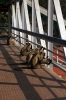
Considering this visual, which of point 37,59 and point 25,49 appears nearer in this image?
point 37,59

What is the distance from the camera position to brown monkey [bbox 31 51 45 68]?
263 inches

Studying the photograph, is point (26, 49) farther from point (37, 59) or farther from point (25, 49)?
point (37, 59)

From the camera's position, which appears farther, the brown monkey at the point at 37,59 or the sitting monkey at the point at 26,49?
the sitting monkey at the point at 26,49

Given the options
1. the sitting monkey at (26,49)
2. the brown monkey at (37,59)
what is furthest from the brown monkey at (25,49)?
the brown monkey at (37,59)

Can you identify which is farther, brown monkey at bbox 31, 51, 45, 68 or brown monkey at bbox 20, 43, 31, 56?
brown monkey at bbox 20, 43, 31, 56

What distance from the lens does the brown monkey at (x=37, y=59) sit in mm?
6680

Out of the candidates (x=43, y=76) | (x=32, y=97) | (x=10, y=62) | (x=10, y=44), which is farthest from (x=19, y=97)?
(x=10, y=44)

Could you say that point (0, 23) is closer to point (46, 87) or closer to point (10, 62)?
point (10, 62)

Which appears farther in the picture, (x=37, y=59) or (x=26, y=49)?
(x=26, y=49)

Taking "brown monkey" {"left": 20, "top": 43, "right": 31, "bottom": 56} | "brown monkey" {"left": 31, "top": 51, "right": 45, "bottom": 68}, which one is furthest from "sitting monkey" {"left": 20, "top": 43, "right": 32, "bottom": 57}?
"brown monkey" {"left": 31, "top": 51, "right": 45, "bottom": 68}

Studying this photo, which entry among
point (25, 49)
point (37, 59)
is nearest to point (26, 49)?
point (25, 49)

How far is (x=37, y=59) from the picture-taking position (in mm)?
6781

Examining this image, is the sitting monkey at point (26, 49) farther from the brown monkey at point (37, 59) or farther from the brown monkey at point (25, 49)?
the brown monkey at point (37, 59)

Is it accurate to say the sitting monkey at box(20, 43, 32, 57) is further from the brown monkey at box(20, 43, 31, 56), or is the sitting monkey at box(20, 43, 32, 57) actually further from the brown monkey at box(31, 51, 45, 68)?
the brown monkey at box(31, 51, 45, 68)
